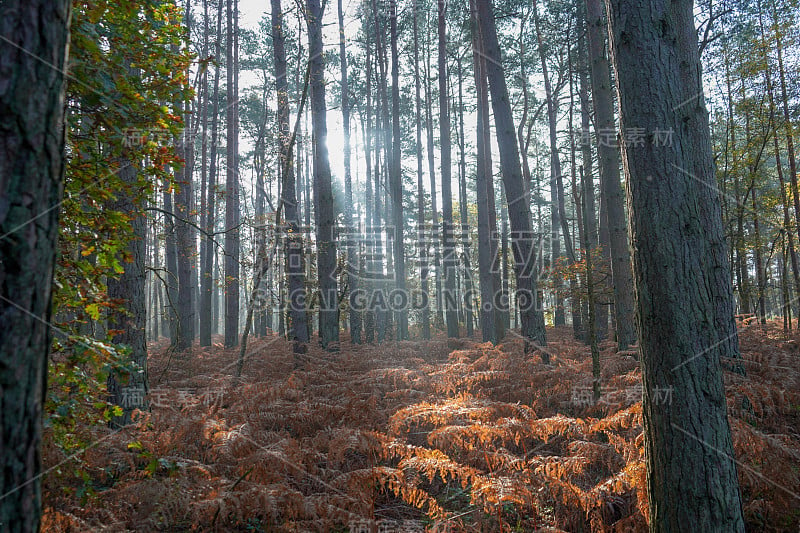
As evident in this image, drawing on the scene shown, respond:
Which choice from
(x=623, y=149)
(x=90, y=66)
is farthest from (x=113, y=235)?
(x=623, y=149)

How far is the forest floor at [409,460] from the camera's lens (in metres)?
2.84

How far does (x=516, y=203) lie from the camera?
308 inches

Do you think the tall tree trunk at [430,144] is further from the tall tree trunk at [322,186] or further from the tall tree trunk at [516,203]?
the tall tree trunk at [516,203]

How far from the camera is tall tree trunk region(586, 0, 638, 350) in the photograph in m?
7.52

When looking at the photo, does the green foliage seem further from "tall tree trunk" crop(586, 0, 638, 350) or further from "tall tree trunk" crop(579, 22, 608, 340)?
"tall tree trunk" crop(579, 22, 608, 340)

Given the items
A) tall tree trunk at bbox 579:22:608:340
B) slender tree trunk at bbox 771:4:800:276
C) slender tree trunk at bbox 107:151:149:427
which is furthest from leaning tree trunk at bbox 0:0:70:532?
slender tree trunk at bbox 771:4:800:276

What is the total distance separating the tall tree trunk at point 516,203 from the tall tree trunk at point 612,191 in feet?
4.59

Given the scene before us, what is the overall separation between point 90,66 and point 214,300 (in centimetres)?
4366

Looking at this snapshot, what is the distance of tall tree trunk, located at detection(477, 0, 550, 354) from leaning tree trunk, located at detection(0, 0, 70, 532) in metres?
7.10

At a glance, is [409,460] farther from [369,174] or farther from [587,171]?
[369,174]

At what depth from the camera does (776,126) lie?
38.2ft

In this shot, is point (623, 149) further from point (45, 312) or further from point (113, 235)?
point (113, 235)

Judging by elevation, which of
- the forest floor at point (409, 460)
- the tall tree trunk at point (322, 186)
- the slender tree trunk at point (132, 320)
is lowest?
the forest floor at point (409, 460)

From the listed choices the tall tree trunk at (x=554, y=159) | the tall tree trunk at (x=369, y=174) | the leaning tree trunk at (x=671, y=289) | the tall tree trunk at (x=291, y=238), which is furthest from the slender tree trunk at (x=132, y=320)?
the tall tree trunk at (x=369, y=174)
